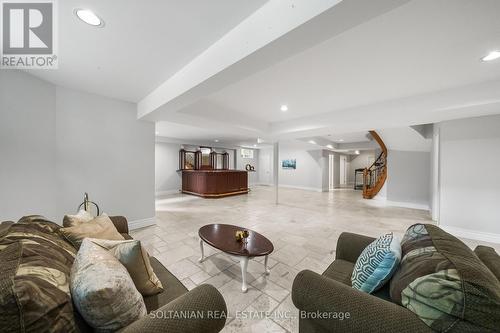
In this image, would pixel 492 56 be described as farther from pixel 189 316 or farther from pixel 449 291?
pixel 189 316

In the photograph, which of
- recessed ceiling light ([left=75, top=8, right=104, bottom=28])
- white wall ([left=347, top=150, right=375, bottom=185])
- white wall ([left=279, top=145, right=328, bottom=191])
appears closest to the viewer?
recessed ceiling light ([left=75, top=8, right=104, bottom=28])

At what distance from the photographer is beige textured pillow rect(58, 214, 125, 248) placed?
52.3 inches

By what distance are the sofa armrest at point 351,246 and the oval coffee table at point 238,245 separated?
2.29ft

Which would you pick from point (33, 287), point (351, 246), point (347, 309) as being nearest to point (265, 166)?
point (351, 246)

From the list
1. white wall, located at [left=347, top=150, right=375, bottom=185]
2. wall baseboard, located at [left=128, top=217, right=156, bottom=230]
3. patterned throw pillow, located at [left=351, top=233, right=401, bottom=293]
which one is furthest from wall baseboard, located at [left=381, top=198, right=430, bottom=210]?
wall baseboard, located at [left=128, top=217, right=156, bottom=230]

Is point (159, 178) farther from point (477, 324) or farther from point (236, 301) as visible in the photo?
point (477, 324)

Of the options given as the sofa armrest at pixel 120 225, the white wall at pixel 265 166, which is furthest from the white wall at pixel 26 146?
the white wall at pixel 265 166

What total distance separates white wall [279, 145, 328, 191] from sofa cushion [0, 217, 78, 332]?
9660 mm

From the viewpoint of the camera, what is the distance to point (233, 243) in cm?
212

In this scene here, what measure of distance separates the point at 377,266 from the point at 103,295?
4.76 feet

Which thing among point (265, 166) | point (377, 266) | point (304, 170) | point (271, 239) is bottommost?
point (271, 239)

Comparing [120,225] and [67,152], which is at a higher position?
[67,152]

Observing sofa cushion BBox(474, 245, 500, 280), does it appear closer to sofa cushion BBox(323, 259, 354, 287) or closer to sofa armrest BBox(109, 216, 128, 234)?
sofa cushion BBox(323, 259, 354, 287)

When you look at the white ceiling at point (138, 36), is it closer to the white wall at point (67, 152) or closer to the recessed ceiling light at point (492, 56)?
the white wall at point (67, 152)
